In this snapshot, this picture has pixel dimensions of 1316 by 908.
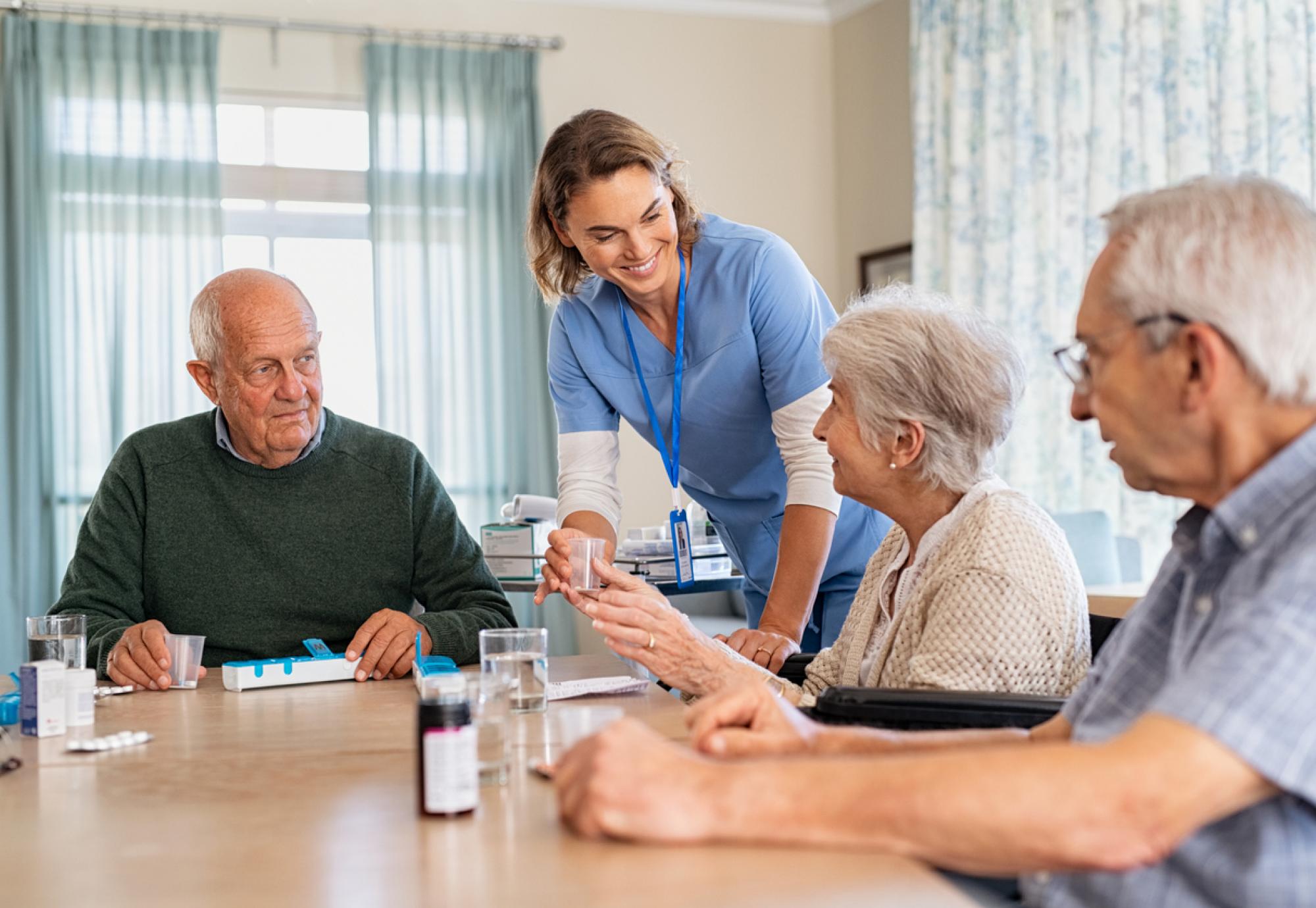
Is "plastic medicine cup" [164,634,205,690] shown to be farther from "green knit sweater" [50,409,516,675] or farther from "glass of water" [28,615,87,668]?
"green knit sweater" [50,409,516,675]

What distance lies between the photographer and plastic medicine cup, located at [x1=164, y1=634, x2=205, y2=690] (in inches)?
80.7

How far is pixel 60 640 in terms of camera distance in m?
1.82

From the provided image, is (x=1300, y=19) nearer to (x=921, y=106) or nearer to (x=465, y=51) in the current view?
(x=921, y=106)

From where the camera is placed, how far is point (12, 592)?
509cm

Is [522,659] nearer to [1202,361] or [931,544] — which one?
[931,544]

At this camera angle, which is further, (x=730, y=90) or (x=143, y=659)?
(x=730, y=90)

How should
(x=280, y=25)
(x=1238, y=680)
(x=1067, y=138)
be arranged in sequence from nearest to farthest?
(x=1238, y=680) < (x=1067, y=138) < (x=280, y=25)

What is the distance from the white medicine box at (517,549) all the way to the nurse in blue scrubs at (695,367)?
0.80 metres

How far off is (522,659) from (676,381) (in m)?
0.95

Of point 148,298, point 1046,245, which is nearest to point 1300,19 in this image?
point 1046,245

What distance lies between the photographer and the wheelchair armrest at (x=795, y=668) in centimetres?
223

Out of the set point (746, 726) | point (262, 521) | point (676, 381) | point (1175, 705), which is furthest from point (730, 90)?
point (1175, 705)

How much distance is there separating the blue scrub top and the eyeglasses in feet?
3.62

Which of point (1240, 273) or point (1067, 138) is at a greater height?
point (1067, 138)
